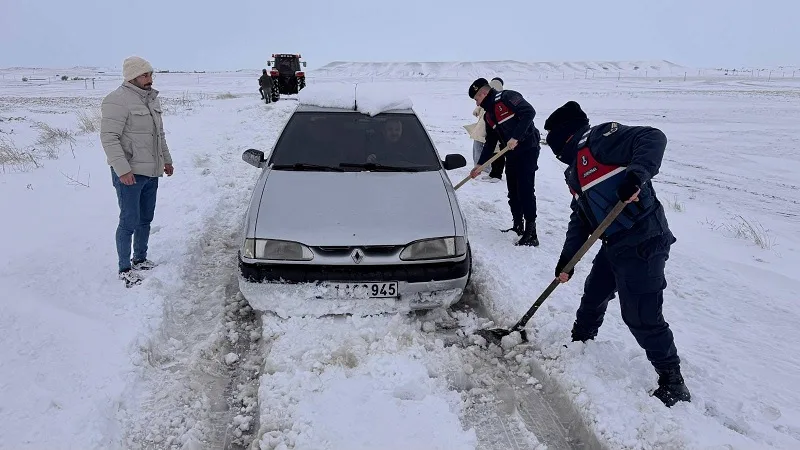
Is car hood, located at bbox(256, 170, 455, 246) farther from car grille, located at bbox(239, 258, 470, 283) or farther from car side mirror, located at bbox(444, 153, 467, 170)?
car side mirror, located at bbox(444, 153, 467, 170)

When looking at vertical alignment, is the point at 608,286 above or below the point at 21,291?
above

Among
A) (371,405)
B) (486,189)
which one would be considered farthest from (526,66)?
(371,405)

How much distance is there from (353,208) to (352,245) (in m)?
0.37

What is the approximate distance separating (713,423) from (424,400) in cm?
146

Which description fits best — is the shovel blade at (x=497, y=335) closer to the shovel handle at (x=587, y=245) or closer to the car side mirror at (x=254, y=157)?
the shovel handle at (x=587, y=245)

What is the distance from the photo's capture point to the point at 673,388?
2604 mm

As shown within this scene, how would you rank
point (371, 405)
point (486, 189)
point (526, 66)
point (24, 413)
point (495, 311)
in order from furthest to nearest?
point (526, 66)
point (486, 189)
point (495, 311)
point (371, 405)
point (24, 413)

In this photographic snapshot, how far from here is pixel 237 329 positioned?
11.1 ft

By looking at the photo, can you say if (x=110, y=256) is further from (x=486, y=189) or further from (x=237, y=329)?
(x=486, y=189)

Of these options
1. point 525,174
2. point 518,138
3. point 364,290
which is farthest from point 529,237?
point 364,290

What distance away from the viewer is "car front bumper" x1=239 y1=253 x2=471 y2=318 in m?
3.11

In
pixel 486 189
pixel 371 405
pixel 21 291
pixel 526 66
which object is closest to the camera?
pixel 371 405

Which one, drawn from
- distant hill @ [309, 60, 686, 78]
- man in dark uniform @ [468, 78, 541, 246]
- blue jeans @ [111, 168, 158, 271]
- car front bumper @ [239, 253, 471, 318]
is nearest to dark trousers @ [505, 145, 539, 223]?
man in dark uniform @ [468, 78, 541, 246]

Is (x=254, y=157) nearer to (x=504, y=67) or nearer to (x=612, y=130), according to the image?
(x=612, y=130)
